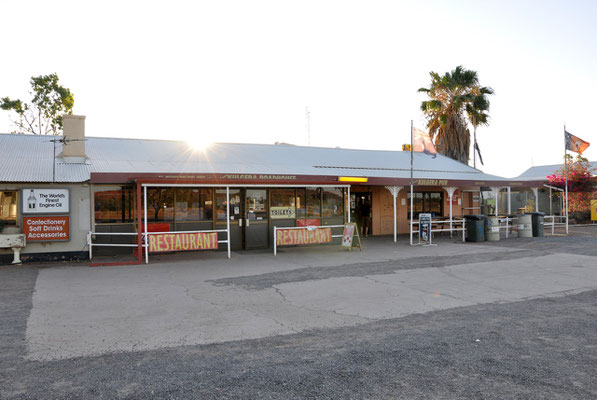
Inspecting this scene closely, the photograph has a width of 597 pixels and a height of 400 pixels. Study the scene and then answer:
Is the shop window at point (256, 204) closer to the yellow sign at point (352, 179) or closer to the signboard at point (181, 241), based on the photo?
the signboard at point (181, 241)

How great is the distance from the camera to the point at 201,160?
57.1ft

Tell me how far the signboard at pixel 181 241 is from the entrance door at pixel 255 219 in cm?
248

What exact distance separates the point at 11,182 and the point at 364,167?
1436 centimetres

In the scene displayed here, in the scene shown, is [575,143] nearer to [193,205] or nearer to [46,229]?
[193,205]

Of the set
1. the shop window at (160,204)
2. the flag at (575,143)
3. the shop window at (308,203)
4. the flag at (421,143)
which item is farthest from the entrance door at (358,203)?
the flag at (575,143)

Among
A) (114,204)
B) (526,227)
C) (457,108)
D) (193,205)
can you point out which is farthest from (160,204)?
(457,108)

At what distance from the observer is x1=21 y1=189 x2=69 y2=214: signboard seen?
12617mm

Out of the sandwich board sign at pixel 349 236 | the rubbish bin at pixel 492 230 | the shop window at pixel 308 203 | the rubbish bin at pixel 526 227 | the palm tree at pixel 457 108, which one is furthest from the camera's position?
the palm tree at pixel 457 108

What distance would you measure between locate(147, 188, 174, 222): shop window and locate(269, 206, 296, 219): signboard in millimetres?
3532

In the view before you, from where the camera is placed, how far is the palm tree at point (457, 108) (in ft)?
96.1

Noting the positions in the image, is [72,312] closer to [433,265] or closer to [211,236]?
[211,236]

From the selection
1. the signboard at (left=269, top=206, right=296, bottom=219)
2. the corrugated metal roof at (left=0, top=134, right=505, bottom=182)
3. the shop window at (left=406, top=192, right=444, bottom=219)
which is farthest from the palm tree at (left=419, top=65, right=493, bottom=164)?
the signboard at (left=269, top=206, right=296, bottom=219)

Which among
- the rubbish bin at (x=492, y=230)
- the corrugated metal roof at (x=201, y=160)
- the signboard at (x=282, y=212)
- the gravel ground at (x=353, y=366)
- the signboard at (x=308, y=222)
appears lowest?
the gravel ground at (x=353, y=366)

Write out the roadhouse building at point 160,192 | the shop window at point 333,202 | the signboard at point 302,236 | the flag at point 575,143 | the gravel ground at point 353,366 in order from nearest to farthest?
the gravel ground at point 353,366 < the roadhouse building at point 160,192 < the signboard at point 302,236 < the shop window at point 333,202 < the flag at point 575,143
